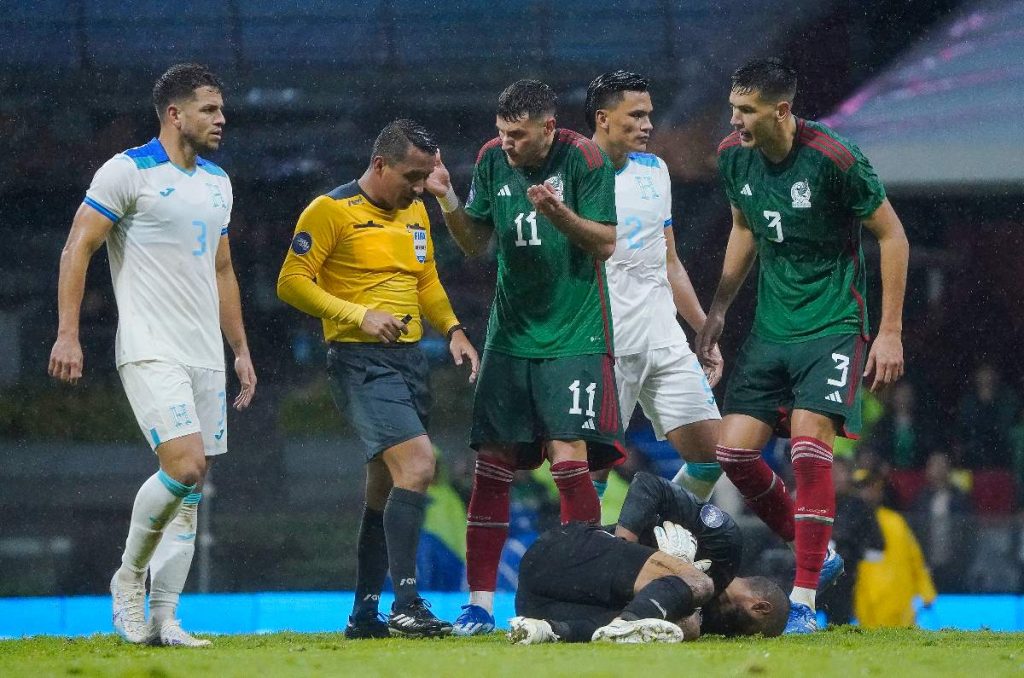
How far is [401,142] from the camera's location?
518 cm

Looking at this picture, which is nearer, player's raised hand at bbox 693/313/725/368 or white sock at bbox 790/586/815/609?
white sock at bbox 790/586/815/609

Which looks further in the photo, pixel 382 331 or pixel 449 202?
pixel 449 202

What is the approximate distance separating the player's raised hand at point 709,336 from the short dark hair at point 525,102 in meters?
1.19

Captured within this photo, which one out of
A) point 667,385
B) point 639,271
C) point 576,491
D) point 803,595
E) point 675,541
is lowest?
point 803,595

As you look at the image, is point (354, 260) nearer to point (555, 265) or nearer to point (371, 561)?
point (555, 265)

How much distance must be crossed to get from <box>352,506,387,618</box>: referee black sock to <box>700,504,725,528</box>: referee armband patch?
1.14m

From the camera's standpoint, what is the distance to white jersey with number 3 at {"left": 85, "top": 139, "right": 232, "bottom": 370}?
4.74 m

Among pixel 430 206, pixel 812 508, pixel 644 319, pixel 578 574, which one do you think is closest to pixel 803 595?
pixel 812 508

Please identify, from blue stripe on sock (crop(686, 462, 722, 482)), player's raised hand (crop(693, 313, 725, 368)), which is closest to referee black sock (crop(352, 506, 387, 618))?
blue stripe on sock (crop(686, 462, 722, 482))

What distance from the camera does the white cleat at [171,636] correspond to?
4.78 metres

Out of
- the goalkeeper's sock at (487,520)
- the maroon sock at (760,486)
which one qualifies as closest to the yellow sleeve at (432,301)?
the goalkeeper's sock at (487,520)

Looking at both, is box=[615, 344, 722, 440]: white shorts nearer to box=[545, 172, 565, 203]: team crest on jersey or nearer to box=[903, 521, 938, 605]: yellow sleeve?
box=[545, 172, 565, 203]: team crest on jersey

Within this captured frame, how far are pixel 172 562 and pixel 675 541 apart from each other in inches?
64.8

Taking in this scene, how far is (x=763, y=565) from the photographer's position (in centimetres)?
796
